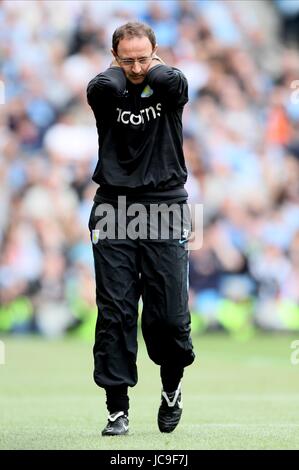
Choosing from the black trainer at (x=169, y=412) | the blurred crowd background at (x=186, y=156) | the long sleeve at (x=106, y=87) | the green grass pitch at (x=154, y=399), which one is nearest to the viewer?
the green grass pitch at (x=154, y=399)

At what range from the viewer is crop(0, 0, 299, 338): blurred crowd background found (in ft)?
50.1

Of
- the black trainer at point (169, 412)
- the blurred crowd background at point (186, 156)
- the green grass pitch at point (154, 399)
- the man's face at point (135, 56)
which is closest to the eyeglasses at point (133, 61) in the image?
the man's face at point (135, 56)

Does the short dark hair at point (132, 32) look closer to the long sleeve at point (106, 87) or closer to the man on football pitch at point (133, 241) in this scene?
the man on football pitch at point (133, 241)

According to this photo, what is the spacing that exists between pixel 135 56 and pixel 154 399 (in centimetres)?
355

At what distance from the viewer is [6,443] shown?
18.2 feet

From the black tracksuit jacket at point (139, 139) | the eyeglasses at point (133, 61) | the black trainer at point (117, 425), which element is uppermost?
the eyeglasses at point (133, 61)

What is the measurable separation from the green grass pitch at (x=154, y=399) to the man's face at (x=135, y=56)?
6.28 feet

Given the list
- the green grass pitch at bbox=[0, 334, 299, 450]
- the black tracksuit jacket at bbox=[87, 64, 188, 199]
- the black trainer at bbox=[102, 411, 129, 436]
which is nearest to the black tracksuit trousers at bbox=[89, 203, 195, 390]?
the black trainer at bbox=[102, 411, 129, 436]

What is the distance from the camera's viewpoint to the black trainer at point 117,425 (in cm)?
598

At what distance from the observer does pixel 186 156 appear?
1567 cm

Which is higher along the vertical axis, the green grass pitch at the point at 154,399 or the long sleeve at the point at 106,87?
the long sleeve at the point at 106,87

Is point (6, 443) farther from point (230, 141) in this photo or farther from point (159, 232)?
point (230, 141)

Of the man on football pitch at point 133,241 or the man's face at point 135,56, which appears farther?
the man on football pitch at point 133,241

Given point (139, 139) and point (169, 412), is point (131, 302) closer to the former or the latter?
point (169, 412)
